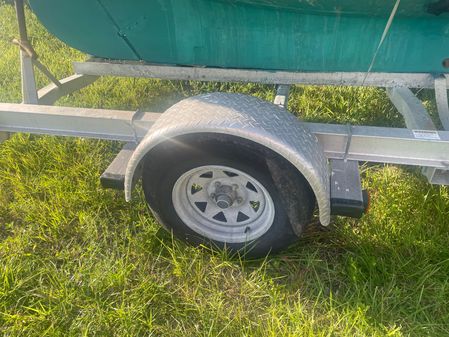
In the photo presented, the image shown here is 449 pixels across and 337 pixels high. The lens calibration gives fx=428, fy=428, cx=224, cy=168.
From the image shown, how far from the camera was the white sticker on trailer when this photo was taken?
6.21 feet

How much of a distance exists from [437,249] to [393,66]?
992mm

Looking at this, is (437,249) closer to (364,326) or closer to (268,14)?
(364,326)

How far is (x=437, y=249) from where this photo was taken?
223 cm

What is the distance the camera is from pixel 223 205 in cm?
216

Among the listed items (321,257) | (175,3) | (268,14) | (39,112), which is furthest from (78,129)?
(321,257)

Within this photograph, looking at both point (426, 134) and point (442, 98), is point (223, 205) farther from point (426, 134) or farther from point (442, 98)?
point (442, 98)

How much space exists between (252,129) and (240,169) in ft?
0.79

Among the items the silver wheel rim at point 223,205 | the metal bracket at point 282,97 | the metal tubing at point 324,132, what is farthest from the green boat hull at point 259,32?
the silver wheel rim at point 223,205

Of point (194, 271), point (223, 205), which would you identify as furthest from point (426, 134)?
point (194, 271)

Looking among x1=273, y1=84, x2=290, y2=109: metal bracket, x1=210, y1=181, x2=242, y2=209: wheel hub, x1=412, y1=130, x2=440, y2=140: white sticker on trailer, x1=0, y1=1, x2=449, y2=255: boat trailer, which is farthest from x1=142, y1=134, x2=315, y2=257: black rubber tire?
x1=273, y1=84, x2=290, y2=109: metal bracket

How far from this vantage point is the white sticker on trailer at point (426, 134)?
6.21ft

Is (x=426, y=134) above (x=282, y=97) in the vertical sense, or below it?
above

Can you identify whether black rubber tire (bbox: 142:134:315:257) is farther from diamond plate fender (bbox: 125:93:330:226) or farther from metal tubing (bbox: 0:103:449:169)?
metal tubing (bbox: 0:103:449:169)

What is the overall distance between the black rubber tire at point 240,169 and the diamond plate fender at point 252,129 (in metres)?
0.07
